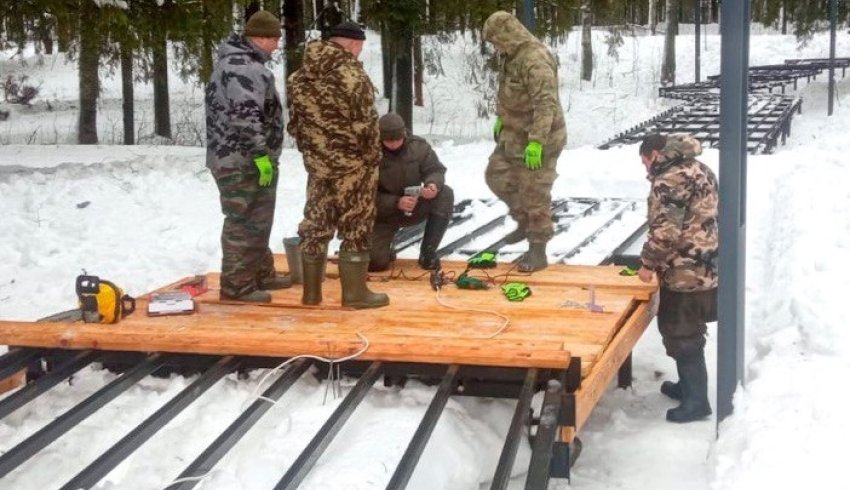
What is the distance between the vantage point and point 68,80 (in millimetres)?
33250

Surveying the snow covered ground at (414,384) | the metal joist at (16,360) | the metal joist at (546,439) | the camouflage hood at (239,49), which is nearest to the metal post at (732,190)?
the snow covered ground at (414,384)

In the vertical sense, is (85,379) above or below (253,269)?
below

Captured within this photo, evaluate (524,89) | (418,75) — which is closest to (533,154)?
(524,89)

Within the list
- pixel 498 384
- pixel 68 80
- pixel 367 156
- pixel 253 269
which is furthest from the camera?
pixel 68 80

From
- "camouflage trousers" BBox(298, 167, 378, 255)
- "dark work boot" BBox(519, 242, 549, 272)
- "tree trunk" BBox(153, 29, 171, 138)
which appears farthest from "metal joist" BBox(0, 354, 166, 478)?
"tree trunk" BBox(153, 29, 171, 138)

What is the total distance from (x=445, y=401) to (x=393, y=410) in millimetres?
286

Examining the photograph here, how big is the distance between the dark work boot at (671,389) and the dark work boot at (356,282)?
1.65 metres

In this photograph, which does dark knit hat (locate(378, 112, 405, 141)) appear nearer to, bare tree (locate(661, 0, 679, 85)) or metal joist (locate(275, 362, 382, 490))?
metal joist (locate(275, 362, 382, 490))

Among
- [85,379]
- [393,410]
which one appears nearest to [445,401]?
[393,410]

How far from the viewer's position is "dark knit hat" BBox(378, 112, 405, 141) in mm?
6469

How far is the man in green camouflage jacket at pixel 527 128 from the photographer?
21.2 ft

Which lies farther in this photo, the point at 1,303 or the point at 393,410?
the point at 1,303

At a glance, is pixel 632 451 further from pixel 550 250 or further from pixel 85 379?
pixel 550 250

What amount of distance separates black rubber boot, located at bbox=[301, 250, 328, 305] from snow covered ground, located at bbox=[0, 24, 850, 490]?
1.00m
